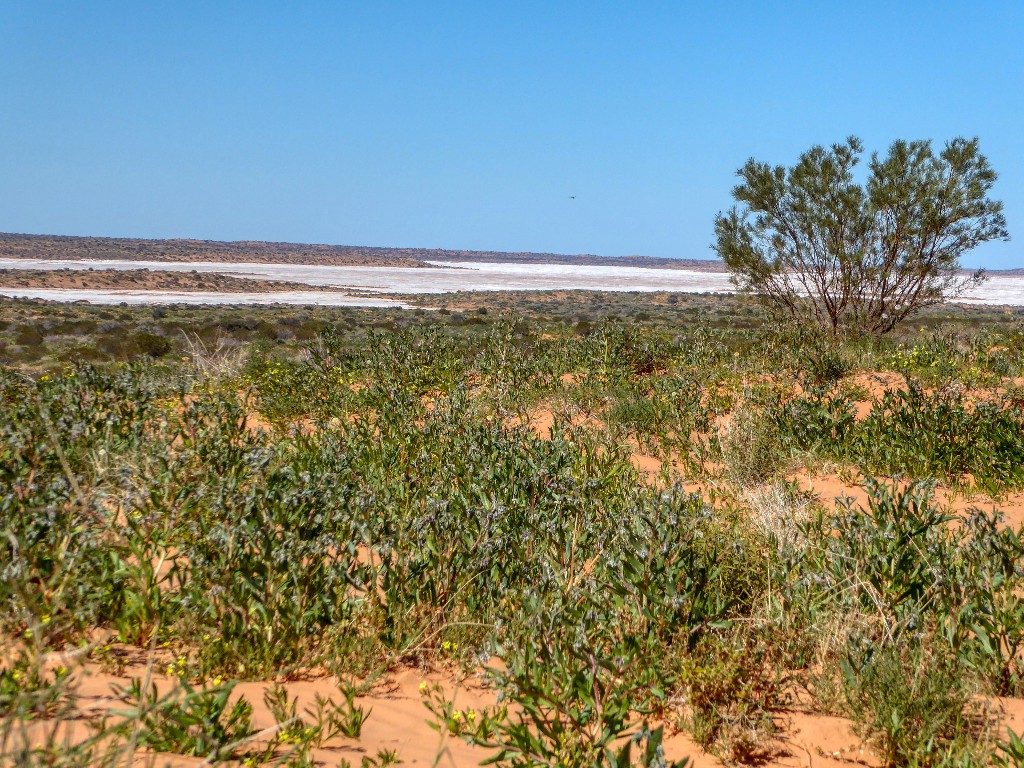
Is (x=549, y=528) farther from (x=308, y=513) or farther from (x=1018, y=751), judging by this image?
(x=1018, y=751)

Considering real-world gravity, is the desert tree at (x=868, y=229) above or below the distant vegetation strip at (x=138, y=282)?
above

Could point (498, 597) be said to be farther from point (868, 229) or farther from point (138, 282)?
point (138, 282)

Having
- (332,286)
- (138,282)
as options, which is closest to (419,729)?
(138,282)

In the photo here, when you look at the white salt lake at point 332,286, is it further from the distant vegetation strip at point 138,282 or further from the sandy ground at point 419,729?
the sandy ground at point 419,729

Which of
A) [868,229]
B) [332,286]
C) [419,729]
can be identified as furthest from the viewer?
[332,286]

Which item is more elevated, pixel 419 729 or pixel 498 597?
pixel 498 597

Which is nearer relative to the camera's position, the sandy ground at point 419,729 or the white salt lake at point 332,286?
the sandy ground at point 419,729

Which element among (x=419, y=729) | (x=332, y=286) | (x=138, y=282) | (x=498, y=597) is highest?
(x=498, y=597)

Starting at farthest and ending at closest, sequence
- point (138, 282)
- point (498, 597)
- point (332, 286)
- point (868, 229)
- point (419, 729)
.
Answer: point (332, 286), point (138, 282), point (868, 229), point (498, 597), point (419, 729)

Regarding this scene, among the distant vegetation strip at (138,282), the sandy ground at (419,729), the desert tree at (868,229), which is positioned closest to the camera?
the sandy ground at (419,729)

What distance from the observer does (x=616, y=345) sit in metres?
10.6

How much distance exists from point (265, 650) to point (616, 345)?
781 cm

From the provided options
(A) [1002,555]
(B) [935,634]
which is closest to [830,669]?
(B) [935,634]

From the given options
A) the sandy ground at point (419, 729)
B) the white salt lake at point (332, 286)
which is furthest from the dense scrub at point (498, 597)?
the white salt lake at point (332, 286)
